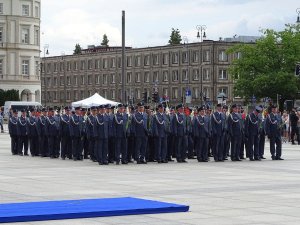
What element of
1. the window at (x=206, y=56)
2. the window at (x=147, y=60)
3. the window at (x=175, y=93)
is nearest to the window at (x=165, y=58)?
the window at (x=147, y=60)

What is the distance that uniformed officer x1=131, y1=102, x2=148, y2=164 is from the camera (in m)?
27.6

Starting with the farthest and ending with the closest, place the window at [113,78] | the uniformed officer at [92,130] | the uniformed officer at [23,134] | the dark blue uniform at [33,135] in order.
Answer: the window at [113,78] → the uniformed officer at [23,134] → the dark blue uniform at [33,135] → the uniformed officer at [92,130]

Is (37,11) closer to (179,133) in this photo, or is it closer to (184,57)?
(184,57)

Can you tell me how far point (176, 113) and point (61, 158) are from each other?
4689 millimetres

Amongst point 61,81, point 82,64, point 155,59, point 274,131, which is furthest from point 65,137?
point 61,81

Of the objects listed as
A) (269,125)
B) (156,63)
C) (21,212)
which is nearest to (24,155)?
(269,125)

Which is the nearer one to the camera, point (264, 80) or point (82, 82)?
point (264, 80)

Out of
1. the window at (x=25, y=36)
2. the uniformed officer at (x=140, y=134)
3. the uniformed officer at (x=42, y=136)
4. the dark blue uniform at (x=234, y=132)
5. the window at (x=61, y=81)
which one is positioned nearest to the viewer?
the uniformed officer at (x=140, y=134)

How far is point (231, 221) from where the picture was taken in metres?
13.4

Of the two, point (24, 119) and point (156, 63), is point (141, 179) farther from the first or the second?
point (156, 63)

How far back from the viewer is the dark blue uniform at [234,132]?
29.0 metres

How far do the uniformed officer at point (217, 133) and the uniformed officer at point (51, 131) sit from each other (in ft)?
19.6

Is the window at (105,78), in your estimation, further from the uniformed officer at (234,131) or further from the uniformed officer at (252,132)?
the uniformed officer at (234,131)

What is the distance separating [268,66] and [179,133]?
7224cm
